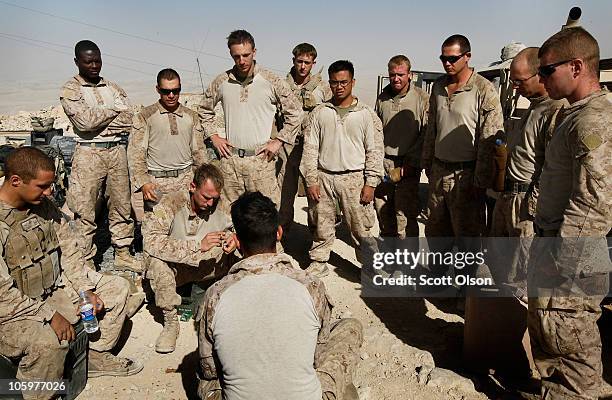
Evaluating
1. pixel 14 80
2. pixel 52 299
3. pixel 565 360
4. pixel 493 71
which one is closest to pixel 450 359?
pixel 565 360

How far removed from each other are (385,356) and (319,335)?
1.44 m

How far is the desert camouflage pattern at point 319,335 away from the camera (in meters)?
2.31

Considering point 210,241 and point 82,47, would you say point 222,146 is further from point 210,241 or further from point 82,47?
point 82,47

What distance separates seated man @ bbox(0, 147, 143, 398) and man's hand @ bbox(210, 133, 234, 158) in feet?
6.33

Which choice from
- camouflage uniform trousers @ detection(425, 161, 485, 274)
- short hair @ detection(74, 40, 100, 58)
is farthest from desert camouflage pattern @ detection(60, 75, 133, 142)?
camouflage uniform trousers @ detection(425, 161, 485, 274)

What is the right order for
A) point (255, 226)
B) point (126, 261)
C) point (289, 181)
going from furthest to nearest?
point (289, 181)
point (126, 261)
point (255, 226)

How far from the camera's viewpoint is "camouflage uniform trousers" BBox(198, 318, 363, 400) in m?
2.54

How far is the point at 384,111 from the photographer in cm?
522

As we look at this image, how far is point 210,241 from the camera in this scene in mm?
3945

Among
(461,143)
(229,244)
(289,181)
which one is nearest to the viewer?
(229,244)

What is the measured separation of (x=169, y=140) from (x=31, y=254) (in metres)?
2.33

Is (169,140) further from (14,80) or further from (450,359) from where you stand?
(14,80)

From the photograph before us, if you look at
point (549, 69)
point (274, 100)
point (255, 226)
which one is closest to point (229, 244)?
point (255, 226)

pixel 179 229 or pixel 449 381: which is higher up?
pixel 179 229
